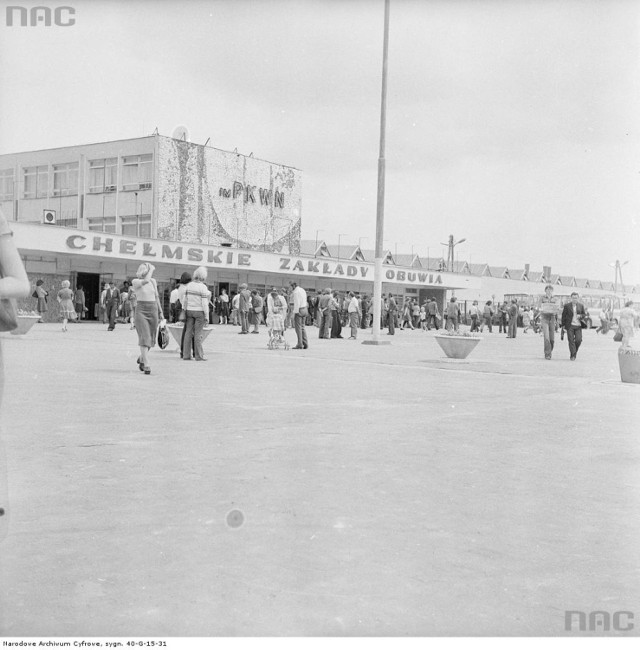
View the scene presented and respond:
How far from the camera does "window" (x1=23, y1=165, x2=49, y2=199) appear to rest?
2071 inches

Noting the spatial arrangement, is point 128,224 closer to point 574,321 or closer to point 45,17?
point 574,321

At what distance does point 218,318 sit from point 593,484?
38.3 m

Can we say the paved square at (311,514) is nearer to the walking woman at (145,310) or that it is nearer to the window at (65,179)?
the walking woman at (145,310)

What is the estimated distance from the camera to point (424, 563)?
4102 millimetres

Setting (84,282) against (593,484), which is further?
(84,282)

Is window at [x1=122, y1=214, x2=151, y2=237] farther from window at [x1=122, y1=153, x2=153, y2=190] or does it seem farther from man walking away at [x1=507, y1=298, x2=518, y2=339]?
man walking away at [x1=507, y1=298, x2=518, y2=339]

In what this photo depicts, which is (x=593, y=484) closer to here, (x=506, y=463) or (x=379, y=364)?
(x=506, y=463)

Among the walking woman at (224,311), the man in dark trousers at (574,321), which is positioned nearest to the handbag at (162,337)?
the man in dark trousers at (574,321)

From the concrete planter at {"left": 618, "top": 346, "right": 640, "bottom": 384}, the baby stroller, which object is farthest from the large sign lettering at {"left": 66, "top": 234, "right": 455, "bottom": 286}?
the concrete planter at {"left": 618, "top": 346, "right": 640, "bottom": 384}

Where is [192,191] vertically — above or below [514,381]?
above

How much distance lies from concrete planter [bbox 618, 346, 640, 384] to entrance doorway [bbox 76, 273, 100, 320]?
99.0ft

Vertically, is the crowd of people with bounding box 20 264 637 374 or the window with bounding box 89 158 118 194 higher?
the window with bounding box 89 158 118 194

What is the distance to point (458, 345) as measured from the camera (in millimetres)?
18469

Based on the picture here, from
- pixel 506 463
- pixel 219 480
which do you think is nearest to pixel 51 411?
pixel 219 480
